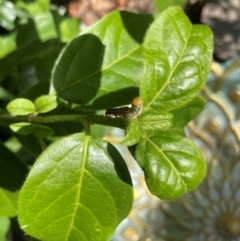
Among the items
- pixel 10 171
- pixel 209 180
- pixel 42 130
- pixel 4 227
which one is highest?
pixel 42 130

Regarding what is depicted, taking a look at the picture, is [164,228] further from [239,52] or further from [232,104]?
[239,52]

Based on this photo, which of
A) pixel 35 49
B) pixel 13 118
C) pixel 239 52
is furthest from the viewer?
pixel 239 52

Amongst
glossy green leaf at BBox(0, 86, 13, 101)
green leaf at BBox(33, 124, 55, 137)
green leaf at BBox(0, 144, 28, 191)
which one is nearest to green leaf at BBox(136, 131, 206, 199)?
green leaf at BBox(33, 124, 55, 137)

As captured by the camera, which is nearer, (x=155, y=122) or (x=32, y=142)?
(x=155, y=122)

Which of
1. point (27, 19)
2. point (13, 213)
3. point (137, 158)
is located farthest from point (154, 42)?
point (27, 19)

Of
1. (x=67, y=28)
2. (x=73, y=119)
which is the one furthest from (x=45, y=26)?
(x=73, y=119)

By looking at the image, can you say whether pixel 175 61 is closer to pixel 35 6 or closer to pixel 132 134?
pixel 132 134
